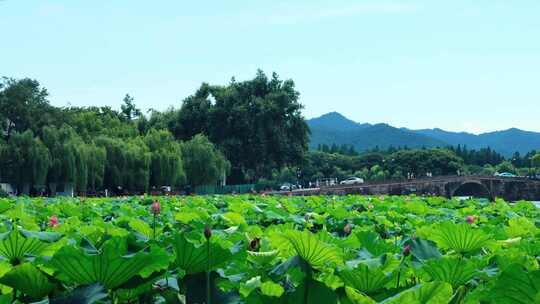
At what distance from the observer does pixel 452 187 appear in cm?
7431

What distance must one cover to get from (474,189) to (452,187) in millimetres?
8810

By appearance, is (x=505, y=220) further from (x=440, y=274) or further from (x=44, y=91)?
(x=44, y=91)

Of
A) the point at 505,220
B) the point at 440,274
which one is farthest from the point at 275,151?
the point at 440,274

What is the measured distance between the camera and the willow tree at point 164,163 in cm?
4228

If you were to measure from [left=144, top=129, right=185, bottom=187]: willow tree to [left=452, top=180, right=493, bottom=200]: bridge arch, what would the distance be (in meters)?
42.4

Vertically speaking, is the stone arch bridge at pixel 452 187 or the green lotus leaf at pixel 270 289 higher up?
the green lotus leaf at pixel 270 289

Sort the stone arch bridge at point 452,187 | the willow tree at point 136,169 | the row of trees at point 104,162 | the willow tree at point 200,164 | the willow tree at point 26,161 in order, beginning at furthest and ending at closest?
the stone arch bridge at point 452,187
the willow tree at point 200,164
the willow tree at point 136,169
the row of trees at point 104,162
the willow tree at point 26,161

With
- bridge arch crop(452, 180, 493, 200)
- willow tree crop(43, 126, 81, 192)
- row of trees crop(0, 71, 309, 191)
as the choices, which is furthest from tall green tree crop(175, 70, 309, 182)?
bridge arch crop(452, 180, 493, 200)

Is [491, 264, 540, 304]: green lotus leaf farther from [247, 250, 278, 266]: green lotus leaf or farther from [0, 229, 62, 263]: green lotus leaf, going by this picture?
[0, 229, 62, 263]: green lotus leaf

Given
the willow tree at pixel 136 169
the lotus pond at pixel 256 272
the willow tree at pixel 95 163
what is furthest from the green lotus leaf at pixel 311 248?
the willow tree at pixel 136 169

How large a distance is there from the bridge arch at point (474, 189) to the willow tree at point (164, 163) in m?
42.4

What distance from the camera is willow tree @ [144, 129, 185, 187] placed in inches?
1665

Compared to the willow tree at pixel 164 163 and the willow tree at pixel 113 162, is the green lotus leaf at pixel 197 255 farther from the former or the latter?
the willow tree at pixel 164 163

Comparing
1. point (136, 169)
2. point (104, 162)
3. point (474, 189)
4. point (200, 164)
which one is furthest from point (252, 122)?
point (474, 189)
